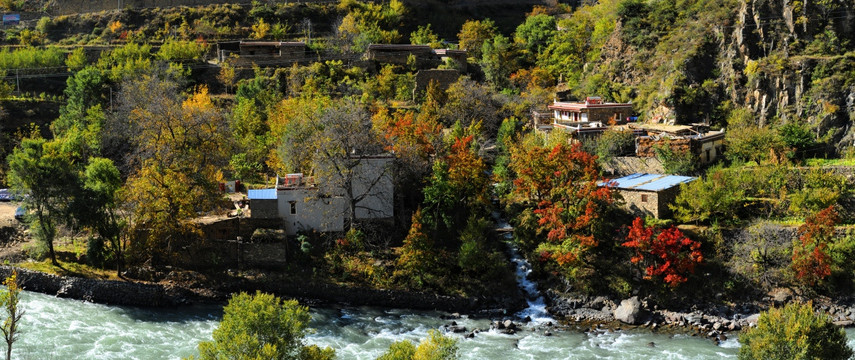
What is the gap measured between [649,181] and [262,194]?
56.8ft

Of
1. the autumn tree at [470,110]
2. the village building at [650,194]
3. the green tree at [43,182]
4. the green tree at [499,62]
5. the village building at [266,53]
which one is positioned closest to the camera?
the green tree at [43,182]

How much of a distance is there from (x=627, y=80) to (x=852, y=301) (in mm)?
22378

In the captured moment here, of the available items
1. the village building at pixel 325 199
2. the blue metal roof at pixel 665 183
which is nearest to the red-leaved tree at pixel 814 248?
the blue metal roof at pixel 665 183

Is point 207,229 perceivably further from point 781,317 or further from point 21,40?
point 21,40

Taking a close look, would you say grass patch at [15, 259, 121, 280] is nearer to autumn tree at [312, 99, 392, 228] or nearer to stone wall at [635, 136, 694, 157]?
autumn tree at [312, 99, 392, 228]

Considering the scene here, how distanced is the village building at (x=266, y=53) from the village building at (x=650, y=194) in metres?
27.4

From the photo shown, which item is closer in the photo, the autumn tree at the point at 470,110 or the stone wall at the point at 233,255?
the stone wall at the point at 233,255

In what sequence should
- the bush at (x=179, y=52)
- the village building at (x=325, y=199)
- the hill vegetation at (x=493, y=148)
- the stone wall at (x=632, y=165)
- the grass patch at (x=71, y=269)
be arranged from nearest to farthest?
the grass patch at (x=71, y=269) < the hill vegetation at (x=493, y=148) < the village building at (x=325, y=199) < the stone wall at (x=632, y=165) < the bush at (x=179, y=52)

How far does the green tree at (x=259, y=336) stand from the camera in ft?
72.7

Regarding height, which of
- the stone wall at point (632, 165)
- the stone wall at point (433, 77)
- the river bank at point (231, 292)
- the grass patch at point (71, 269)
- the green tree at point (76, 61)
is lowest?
the river bank at point (231, 292)

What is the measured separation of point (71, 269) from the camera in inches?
1406

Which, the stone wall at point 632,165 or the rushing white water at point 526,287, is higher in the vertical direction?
the stone wall at point 632,165

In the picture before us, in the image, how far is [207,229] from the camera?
1479 inches

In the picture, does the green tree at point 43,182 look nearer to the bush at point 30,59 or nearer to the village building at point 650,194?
the village building at point 650,194
